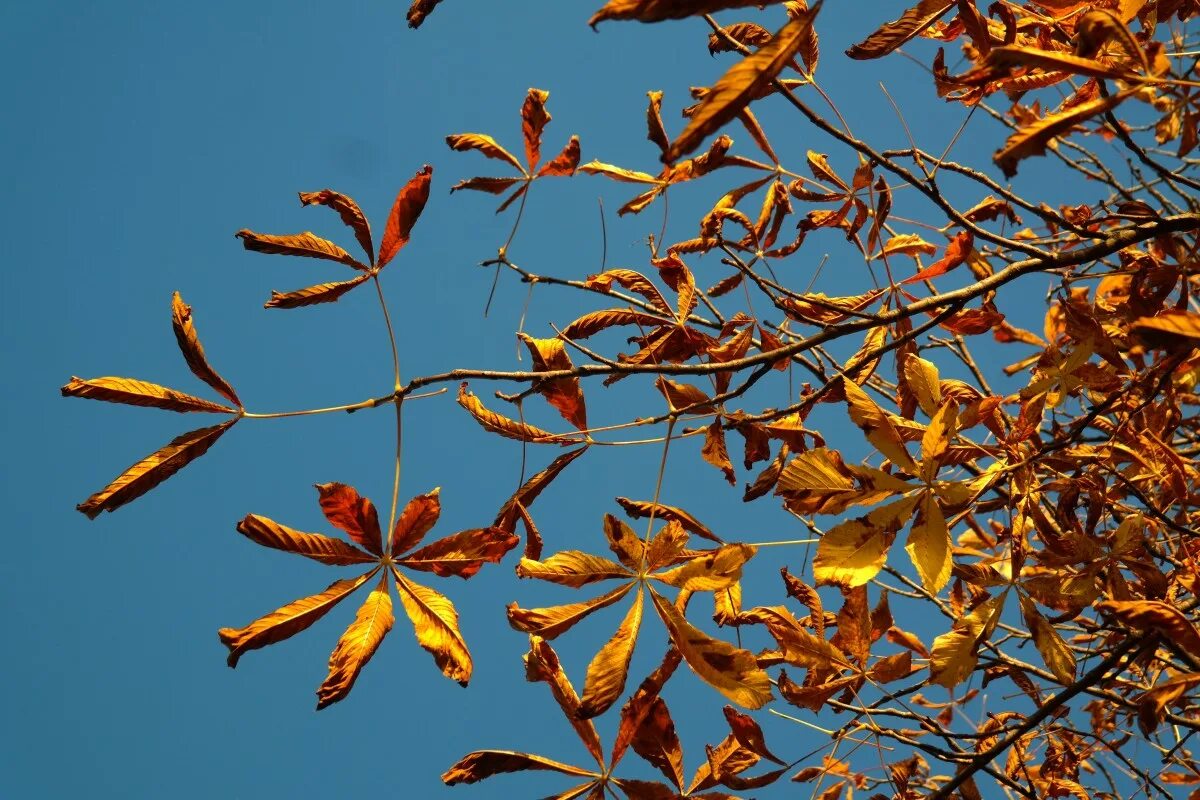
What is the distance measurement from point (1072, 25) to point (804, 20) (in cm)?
78

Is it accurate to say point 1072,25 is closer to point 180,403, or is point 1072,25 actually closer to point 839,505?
point 839,505

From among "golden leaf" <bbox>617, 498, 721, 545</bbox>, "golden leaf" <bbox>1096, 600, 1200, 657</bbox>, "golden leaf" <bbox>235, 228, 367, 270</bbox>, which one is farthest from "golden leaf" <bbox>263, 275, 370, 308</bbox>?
"golden leaf" <bbox>1096, 600, 1200, 657</bbox>

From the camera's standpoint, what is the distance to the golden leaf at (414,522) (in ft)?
2.81

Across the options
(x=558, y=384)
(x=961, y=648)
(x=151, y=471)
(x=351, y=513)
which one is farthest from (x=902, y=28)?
(x=151, y=471)

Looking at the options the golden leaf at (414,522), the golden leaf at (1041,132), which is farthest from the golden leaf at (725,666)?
the golden leaf at (1041,132)

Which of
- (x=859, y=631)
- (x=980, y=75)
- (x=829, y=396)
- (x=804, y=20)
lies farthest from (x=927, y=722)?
(x=804, y=20)

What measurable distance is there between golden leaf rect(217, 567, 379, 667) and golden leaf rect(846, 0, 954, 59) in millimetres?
720

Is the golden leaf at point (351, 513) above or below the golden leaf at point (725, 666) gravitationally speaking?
above

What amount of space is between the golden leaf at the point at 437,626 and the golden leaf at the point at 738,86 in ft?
1.63

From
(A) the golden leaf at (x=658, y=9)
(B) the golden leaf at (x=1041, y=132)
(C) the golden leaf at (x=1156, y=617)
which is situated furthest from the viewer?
(C) the golden leaf at (x=1156, y=617)

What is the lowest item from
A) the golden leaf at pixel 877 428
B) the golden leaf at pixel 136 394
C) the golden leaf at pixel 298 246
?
the golden leaf at pixel 136 394

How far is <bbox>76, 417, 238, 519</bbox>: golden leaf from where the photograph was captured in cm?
77

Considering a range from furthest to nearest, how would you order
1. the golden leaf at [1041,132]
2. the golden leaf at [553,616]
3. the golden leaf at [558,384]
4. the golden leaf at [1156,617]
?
the golden leaf at [558,384] → the golden leaf at [553,616] → the golden leaf at [1156,617] → the golden leaf at [1041,132]

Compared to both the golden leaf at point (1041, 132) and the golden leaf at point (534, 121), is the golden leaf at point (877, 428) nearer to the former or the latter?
the golden leaf at point (1041, 132)
